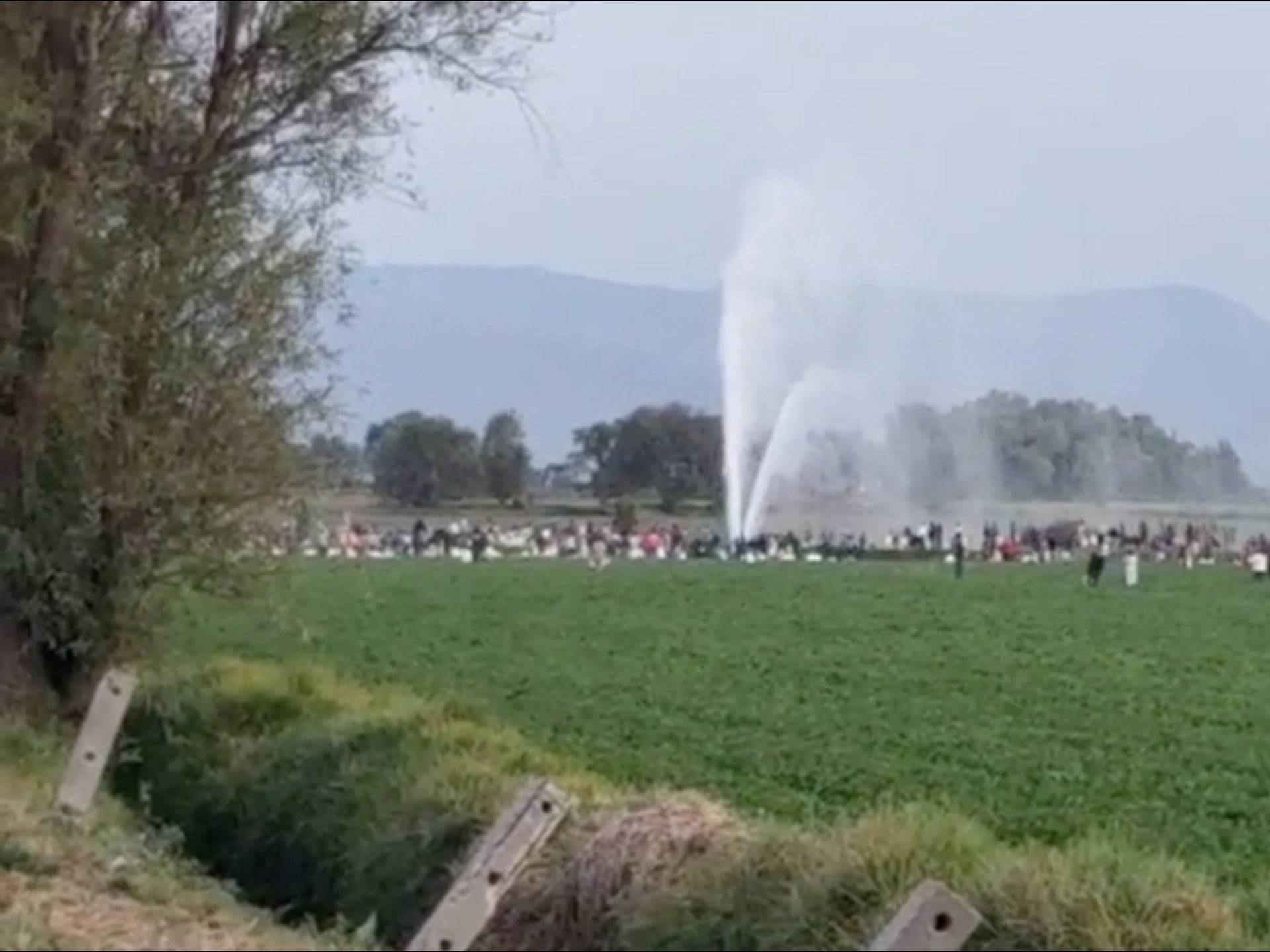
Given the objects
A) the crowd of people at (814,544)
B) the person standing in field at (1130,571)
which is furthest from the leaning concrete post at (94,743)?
the crowd of people at (814,544)

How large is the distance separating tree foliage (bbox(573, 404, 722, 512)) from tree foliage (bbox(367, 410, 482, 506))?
33.6 ft

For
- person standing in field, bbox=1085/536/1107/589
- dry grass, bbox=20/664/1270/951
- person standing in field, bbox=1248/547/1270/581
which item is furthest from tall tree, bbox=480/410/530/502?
dry grass, bbox=20/664/1270/951

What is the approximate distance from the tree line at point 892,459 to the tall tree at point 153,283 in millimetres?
114877

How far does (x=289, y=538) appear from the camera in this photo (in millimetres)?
22906

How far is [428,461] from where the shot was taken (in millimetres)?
145625

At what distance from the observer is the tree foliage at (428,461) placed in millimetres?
145250

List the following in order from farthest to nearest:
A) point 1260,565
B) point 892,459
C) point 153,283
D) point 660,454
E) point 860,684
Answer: point 660,454, point 892,459, point 1260,565, point 860,684, point 153,283

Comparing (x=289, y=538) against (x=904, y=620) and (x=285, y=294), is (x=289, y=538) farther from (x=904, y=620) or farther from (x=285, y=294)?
(x=904, y=620)

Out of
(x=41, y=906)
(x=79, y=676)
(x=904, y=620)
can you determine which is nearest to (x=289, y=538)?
(x=79, y=676)

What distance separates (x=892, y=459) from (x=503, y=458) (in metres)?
20.9

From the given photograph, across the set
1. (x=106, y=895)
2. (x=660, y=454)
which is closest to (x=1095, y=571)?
Result: (x=106, y=895)

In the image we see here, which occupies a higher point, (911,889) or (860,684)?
(911,889)

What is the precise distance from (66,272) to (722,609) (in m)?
37.8

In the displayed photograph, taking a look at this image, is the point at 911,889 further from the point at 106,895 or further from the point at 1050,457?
the point at 1050,457
